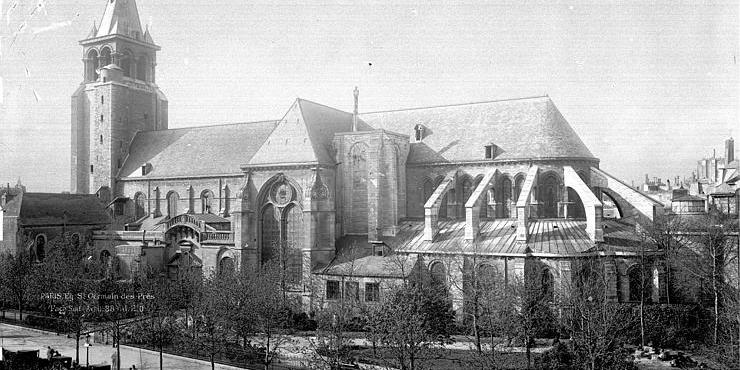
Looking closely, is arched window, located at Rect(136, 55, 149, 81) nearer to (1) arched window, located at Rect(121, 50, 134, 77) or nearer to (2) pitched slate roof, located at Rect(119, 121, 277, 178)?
(1) arched window, located at Rect(121, 50, 134, 77)

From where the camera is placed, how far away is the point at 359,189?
4700cm

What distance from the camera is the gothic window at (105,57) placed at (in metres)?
66.0

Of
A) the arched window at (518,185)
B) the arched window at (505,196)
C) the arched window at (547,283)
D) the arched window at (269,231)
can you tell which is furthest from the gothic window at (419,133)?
the arched window at (547,283)

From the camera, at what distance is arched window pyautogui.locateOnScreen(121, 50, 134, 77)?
66.1 meters

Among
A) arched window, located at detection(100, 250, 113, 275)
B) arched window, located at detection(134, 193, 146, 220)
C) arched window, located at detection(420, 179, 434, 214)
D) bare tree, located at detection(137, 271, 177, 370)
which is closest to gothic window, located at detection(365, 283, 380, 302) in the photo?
arched window, located at detection(420, 179, 434, 214)

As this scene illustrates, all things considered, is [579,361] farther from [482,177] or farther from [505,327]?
[482,177]

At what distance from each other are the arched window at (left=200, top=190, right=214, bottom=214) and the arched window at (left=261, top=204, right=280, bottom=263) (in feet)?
36.6

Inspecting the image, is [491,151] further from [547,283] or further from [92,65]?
[92,65]

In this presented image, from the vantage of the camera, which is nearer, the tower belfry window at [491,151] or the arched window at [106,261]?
the tower belfry window at [491,151]

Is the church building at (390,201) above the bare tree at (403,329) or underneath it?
above

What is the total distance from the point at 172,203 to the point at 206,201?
458 centimetres

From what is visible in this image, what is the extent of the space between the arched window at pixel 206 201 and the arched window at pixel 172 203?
331 centimetres

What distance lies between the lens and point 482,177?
46.0 m

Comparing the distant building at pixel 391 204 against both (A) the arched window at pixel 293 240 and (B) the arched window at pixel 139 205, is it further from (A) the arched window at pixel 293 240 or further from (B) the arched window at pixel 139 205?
(B) the arched window at pixel 139 205
